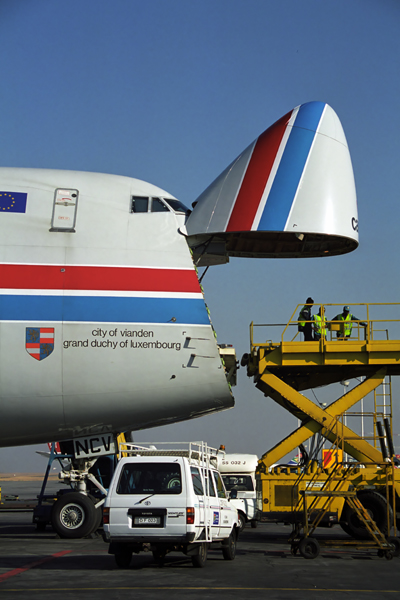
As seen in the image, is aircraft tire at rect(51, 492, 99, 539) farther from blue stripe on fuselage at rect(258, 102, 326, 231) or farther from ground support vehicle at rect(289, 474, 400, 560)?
blue stripe on fuselage at rect(258, 102, 326, 231)

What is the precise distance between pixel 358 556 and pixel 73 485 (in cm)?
755

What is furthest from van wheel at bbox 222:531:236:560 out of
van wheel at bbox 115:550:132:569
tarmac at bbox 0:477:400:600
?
van wheel at bbox 115:550:132:569

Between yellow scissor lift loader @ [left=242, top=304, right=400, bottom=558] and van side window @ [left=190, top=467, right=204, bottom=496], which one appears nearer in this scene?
van side window @ [left=190, top=467, right=204, bottom=496]

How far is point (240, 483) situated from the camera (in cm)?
2444

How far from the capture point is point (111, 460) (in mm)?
24922

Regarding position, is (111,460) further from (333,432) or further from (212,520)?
(212,520)

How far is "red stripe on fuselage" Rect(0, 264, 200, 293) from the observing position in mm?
14562

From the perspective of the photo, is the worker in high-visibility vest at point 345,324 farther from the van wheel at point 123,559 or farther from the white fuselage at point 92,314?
the van wheel at point 123,559

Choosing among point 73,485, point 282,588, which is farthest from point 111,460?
point 282,588

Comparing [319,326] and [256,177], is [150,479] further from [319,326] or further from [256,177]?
[319,326]

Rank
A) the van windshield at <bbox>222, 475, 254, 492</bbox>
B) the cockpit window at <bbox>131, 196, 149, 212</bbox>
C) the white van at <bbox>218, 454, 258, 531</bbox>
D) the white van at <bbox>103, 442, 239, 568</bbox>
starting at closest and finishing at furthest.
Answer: the white van at <bbox>103, 442, 239, 568</bbox>, the cockpit window at <bbox>131, 196, 149, 212</bbox>, the white van at <bbox>218, 454, 258, 531</bbox>, the van windshield at <bbox>222, 475, 254, 492</bbox>

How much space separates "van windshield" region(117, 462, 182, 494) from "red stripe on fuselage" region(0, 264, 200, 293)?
4.02 meters

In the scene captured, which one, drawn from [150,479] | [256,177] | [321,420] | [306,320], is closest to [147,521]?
[150,479]

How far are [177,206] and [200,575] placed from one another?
801cm
